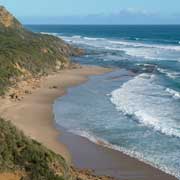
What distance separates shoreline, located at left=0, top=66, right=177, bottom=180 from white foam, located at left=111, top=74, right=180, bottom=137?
5.59 meters

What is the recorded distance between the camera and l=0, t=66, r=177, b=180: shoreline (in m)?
24.4

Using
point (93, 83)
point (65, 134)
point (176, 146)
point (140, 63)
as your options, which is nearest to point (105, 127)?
point (65, 134)

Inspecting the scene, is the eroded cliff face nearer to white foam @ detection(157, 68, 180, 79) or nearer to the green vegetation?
white foam @ detection(157, 68, 180, 79)

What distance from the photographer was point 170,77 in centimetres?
5862

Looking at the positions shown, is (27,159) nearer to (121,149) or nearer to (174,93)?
(121,149)

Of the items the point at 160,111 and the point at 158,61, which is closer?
the point at 160,111

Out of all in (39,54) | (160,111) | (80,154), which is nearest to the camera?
(80,154)

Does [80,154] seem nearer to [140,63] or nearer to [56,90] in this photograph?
[56,90]

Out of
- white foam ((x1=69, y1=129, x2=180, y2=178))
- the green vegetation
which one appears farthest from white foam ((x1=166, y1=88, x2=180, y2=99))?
the green vegetation

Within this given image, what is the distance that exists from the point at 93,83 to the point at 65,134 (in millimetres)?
23567

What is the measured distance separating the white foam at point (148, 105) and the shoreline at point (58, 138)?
559 centimetres

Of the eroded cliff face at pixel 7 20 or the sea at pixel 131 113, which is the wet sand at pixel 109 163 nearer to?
the sea at pixel 131 113

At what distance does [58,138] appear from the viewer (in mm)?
30281

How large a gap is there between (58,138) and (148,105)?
40.6 ft
